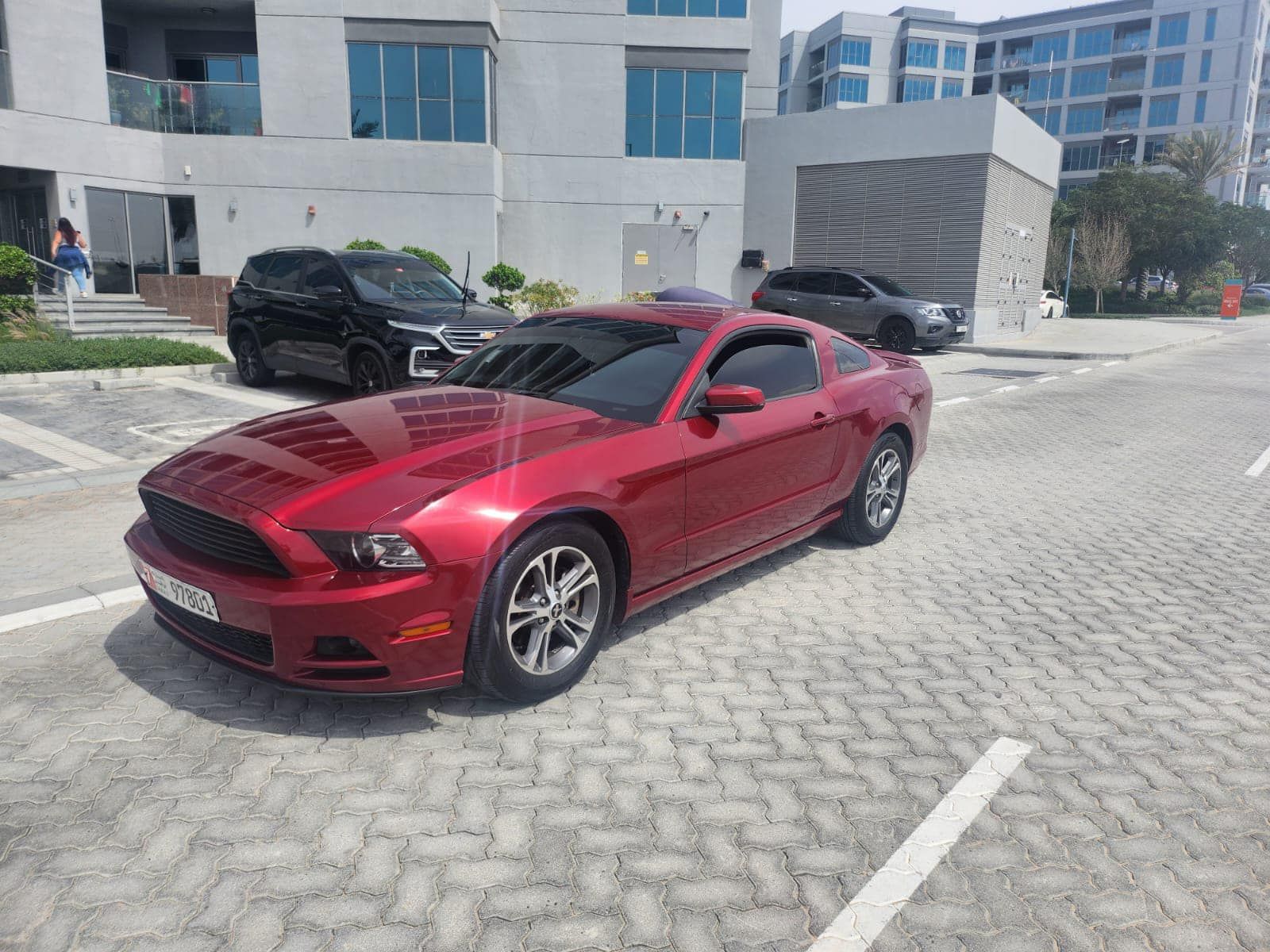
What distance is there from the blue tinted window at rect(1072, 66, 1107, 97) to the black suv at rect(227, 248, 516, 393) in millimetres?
85719

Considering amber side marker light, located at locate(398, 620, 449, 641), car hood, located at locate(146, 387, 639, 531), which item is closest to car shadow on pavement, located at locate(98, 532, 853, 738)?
amber side marker light, located at locate(398, 620, 449, 641)

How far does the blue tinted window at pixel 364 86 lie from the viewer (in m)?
22.8

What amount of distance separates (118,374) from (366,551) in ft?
37.5

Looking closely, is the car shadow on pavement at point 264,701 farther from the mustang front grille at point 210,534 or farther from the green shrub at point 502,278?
the green shrub at point 502,278

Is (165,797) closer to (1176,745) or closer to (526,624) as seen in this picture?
(526,624)

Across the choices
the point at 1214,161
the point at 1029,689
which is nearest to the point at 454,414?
the point at 1029,689

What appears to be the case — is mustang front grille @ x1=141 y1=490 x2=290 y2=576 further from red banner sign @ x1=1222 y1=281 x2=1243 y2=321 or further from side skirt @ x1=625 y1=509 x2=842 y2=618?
red banner sign @ x1=1222 y1=281 x2=1243 y2=321

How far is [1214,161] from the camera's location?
6194 centimetres

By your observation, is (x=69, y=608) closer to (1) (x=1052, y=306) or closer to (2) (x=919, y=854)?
(2) (x=919, y=854)

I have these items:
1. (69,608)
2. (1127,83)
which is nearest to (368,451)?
(69,608)

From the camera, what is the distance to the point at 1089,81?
80562 millimetres

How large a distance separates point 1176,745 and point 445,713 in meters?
2.95

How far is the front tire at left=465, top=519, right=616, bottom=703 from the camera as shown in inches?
141

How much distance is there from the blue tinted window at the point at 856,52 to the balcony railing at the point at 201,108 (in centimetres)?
6695
